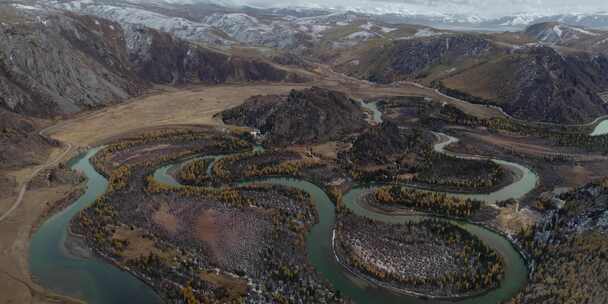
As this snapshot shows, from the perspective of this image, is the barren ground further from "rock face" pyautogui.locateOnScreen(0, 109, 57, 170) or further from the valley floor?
"rock face" pyautogui.locateOnScreen(0, 109, 57, 170)

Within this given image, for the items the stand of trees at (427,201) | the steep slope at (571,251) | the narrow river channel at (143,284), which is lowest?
the narrow river channel at (143,284)

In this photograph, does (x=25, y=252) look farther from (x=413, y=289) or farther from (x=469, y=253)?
(x=469, y=253)

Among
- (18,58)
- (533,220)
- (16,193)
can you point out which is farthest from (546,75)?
(18,58)

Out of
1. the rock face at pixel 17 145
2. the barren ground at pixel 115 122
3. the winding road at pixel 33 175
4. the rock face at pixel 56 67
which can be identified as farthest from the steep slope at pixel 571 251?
the rock face at pixel 56 67

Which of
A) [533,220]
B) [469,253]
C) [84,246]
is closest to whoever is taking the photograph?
[469,253]

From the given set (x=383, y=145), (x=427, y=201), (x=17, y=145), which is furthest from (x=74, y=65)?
(x=427, y=201)

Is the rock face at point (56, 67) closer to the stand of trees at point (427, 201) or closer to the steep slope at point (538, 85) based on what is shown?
the stand of trees at point (427, 201)
